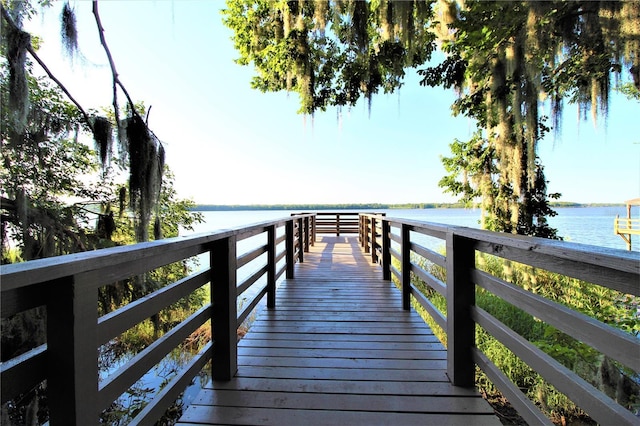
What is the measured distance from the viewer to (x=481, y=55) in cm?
443

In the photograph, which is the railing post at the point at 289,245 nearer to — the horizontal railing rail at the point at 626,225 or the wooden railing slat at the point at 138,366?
the wooden railing slat at the point at 138,366

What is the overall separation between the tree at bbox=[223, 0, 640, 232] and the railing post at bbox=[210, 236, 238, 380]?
371 centimetres

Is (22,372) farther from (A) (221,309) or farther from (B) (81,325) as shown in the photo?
(A) (221,309)

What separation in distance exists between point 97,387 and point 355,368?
1.38 metres

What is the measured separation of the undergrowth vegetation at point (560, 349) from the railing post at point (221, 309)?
78.2 inches

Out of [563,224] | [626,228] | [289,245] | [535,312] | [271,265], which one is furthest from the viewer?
[563,224]

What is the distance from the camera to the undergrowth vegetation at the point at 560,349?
3461 mm

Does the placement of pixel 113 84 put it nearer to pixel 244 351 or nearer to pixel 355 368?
pixel 244 351

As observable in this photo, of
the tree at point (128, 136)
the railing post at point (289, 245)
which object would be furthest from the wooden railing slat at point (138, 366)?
the tree at point (128, 136)

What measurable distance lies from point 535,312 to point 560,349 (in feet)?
11.7

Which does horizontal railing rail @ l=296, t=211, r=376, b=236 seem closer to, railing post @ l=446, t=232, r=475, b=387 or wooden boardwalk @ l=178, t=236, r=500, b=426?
wooden boardwalk @ l=178, t=236, r=500, b=426

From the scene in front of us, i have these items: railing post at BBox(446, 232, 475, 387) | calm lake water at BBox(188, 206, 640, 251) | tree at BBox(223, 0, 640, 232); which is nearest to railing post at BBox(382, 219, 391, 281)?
calm lake water at BBox(188, 206, 640, 251)

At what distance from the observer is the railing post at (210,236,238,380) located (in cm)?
168

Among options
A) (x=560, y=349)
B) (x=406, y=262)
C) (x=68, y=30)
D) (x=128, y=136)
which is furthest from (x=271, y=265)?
(x=560, y=349)
